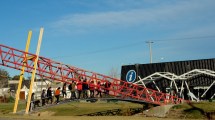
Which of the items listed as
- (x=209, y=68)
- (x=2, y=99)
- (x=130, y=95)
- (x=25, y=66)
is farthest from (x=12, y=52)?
(x=2, y=99)

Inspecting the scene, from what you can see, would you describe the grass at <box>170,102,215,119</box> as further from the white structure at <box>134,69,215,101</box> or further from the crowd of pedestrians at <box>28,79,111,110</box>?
the white structure at <box>134,69,215,101</box>

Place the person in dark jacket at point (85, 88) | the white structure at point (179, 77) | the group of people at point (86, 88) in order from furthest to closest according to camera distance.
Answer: the white structure at point (179, 77) < the person in dark jacket at point (85, 88) < the group of people at point (86, 88)

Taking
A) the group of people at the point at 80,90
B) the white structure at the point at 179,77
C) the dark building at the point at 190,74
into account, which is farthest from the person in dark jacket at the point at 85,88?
the dark building at the point at 190,74

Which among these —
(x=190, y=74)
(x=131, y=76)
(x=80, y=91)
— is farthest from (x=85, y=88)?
(x=131, y=76)

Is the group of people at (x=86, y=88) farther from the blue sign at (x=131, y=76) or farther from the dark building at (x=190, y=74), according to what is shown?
the blue sign at (x=131, y=76)

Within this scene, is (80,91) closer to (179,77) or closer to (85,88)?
(85,88)

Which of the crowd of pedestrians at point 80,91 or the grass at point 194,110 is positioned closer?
the grass at point 194,110

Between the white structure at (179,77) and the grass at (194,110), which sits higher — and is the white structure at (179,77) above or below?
above

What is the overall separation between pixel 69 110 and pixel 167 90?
1374 centimetres

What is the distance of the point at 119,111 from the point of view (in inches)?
1503

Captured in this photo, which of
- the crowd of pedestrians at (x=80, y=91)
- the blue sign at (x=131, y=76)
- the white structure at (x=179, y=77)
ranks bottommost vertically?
the crowd of pedestrians at (x=80, y=91)

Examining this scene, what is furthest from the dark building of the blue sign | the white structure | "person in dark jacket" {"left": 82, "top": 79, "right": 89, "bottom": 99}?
"person in dark jacket" {"left": 82, "top": 79, "right": 89, "bottom": 99}

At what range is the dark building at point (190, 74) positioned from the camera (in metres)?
46.3

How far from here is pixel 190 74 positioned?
156 ft
